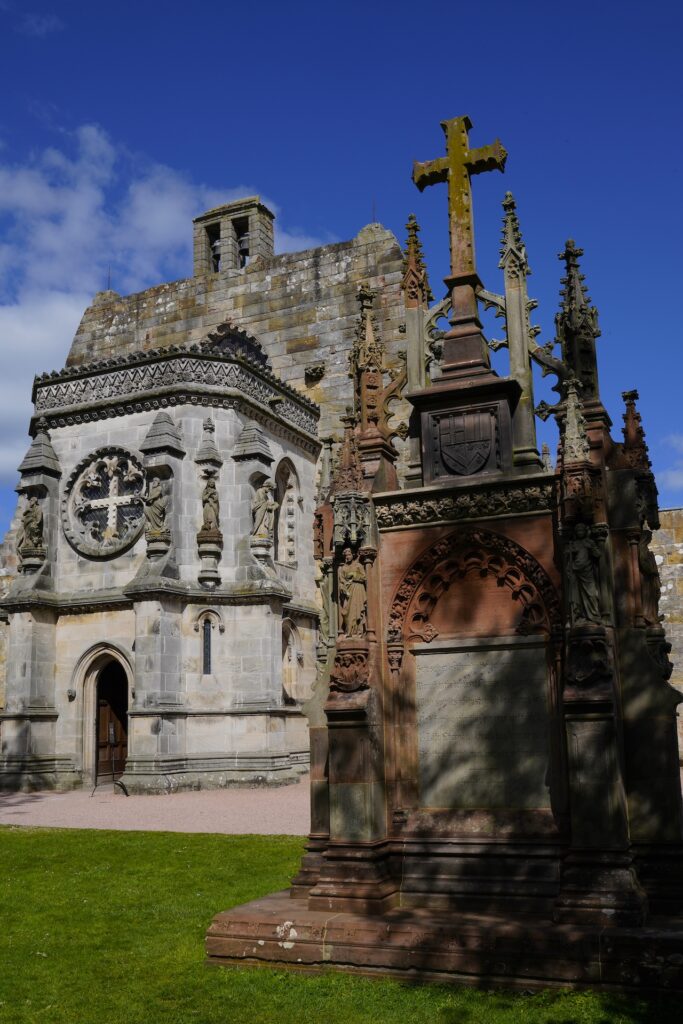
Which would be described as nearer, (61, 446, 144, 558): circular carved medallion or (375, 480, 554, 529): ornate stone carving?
(375, 480, 554, 529): ornate stone carving

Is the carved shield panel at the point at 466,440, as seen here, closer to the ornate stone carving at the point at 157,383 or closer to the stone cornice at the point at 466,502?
the stone cornice at the point at 466,502

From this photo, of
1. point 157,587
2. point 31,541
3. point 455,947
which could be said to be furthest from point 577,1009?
point 31,541

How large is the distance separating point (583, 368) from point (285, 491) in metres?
20.8

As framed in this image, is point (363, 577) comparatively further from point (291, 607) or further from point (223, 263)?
point (223, 263)

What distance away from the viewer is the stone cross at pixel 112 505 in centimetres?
2519

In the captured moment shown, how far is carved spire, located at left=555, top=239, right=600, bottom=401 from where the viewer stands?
8.16 meters

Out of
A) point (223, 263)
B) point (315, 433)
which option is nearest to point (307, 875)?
point (315, 433)

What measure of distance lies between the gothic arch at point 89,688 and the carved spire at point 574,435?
18.8m

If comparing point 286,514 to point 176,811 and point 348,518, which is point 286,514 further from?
point 348,518

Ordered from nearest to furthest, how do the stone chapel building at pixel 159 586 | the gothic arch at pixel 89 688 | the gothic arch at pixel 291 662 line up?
the stone chapel building at pixel 159 586 < the gothic arch at pixel 89 688 < the gothic arch at pixel 291 662

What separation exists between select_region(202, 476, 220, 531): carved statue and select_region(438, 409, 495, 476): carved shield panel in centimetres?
1634

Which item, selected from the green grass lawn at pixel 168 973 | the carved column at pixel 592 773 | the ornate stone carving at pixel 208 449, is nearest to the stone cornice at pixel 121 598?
the ornate stone carving at pixel 208 449

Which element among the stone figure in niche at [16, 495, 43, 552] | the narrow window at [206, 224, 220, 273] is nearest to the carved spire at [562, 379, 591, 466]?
the stone figure in niche at [16, 495, 43, 552]

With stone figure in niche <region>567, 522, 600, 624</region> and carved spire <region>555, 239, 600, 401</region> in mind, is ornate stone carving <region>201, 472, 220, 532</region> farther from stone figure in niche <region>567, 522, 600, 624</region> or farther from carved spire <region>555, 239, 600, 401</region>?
stone figure in niche <region>567, 522, 600, 624</region>
